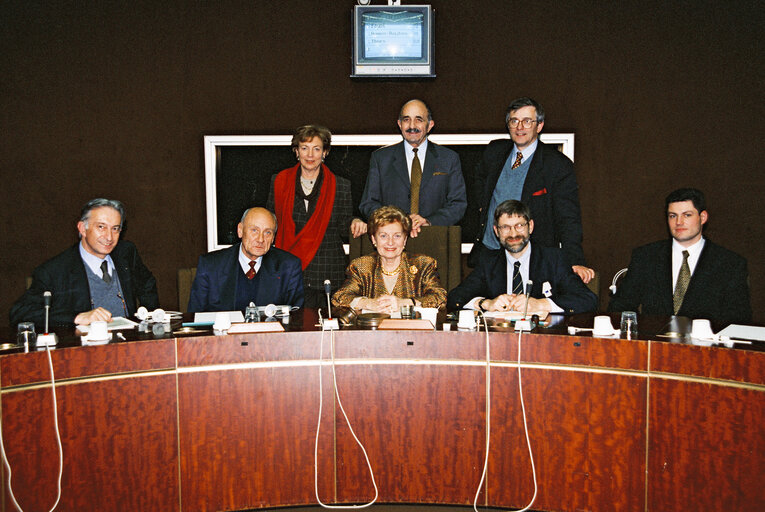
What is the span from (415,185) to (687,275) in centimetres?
159

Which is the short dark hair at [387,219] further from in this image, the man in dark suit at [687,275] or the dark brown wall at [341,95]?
the dark brown wall at [341,95]

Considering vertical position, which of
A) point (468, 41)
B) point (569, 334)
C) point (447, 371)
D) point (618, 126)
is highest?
point (468, 41)

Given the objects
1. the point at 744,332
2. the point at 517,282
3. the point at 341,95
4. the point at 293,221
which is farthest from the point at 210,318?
the point at 341,95

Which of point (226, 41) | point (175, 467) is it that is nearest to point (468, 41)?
point (226, 41)

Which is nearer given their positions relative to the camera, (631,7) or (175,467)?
(175,467)

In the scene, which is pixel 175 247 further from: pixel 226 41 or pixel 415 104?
pixel 415 104

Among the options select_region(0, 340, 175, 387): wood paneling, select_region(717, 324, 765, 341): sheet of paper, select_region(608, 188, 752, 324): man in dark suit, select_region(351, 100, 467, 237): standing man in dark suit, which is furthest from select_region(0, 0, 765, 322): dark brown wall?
select_region(0, 340, 175, 387): wood paneling

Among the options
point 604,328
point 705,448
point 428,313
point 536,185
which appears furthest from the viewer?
point 536,185

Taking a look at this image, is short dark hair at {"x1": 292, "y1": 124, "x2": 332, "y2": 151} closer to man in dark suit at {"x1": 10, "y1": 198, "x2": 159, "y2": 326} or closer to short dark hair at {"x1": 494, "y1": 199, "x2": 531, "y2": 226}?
man in dark suit at {"x1": 10, "y1": 198, "x2": 159, "y2": 326}

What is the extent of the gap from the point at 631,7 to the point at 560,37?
1.70 feet

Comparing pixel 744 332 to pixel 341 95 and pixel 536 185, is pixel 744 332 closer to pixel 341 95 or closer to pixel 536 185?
pixel 536 185

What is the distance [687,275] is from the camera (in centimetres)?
295

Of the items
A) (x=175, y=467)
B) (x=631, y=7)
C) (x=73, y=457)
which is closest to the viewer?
(x=73, y=457)

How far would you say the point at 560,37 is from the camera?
4340 mm
